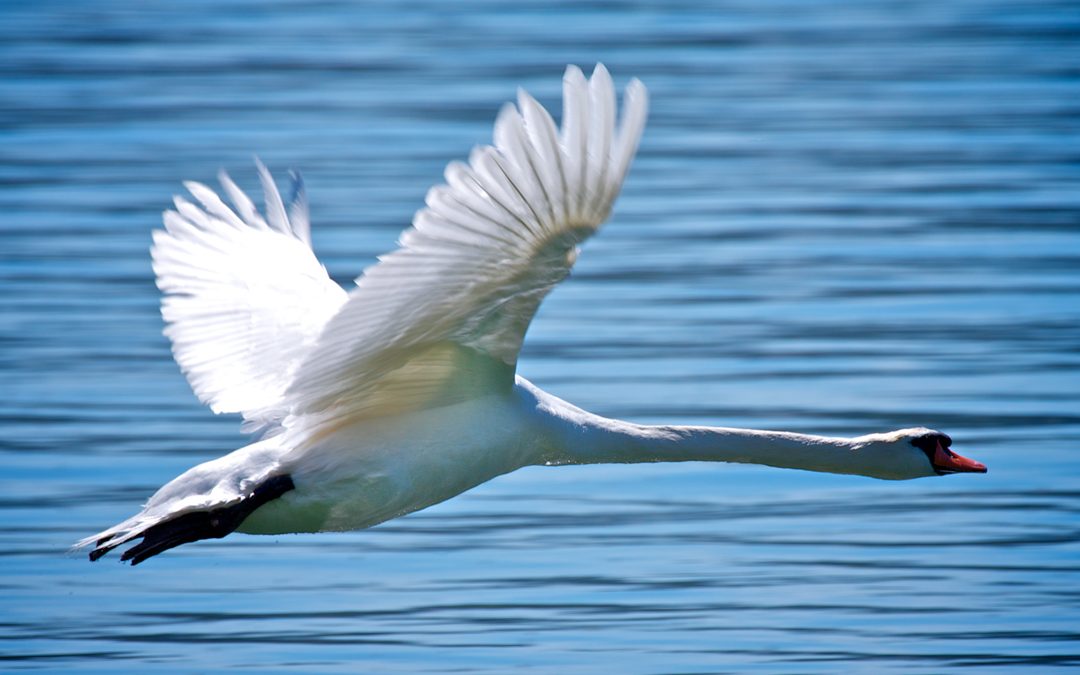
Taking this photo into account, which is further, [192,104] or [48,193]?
[192,104]

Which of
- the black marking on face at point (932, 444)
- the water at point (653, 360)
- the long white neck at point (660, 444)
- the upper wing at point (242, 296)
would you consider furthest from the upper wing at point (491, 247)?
the black marking on face at point (932, 444)

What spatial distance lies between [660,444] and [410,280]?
1977 mm

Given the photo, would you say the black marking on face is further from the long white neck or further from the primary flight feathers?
the primary flight feathers

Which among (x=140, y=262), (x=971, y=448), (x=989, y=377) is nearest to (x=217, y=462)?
(x=971, y=448)

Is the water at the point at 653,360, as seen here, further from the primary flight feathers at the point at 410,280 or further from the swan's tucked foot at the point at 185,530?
the primary flight feathers at the point at 410,280

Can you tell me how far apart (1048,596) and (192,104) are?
15.2 metres

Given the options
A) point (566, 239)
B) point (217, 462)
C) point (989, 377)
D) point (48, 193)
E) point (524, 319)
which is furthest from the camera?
point (48, 193)

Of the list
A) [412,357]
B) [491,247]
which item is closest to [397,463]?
[412,357]

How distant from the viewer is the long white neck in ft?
26.2

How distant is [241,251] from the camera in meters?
9.18

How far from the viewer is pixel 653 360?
12.7m

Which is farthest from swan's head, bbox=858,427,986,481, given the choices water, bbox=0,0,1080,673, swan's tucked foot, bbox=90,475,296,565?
swan's tucked foot, bbox=90,475,296,565

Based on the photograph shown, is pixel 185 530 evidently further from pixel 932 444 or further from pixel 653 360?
pixel 653 360

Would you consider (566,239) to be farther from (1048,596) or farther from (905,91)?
(905,91)
